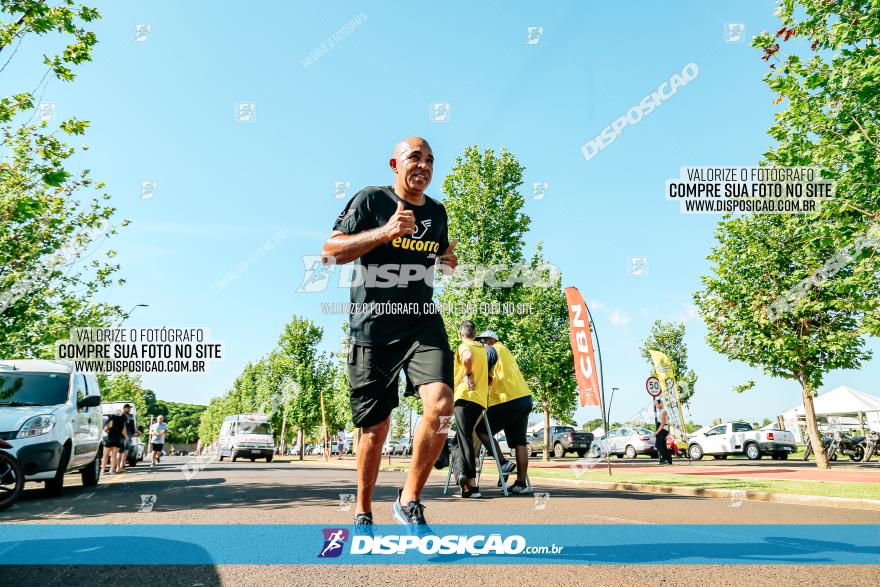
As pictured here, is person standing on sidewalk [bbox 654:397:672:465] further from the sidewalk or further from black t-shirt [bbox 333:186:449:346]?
black t-shirt [bbox 333:186:449:346]

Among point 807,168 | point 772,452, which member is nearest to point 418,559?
point 807,168

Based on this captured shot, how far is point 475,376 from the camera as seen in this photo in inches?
312

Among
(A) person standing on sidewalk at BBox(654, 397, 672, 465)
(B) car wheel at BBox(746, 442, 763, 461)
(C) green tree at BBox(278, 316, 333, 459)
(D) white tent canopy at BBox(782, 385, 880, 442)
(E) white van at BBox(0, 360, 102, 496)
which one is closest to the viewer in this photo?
(E) white van at BBox(0, 360, 102, 496)

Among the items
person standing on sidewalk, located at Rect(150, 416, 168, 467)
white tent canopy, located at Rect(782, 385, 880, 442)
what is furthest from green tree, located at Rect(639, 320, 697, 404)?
person standing on sidewalk, located at Rect(150, 416, 168, 467)

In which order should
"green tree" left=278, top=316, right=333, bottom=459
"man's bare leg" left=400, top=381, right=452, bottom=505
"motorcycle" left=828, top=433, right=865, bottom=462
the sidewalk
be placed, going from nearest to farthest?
"man's bare leg" left=400, top=381, right=452, bottom=505 < the sidewalk < "motorcycle" left=828, top=433, right=865, bottom=462 < "green tree" left=278, top=316, right=333, bottom=459

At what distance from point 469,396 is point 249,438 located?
2922 centimetres

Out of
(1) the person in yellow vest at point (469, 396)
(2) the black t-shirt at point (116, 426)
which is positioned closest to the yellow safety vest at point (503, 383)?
(1) the person in yellow vest at point (469, 396)

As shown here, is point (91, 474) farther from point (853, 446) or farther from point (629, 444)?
point (629, 444)

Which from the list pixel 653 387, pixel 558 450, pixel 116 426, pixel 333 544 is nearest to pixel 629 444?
pixel 558 450

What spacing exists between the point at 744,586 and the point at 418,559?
5.75 ft

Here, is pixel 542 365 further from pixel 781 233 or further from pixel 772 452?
pixel 781 233

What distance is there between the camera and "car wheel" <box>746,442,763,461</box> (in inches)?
1088

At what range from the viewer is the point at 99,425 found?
12133 millimetres

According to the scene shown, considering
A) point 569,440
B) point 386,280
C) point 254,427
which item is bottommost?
point 569,440
